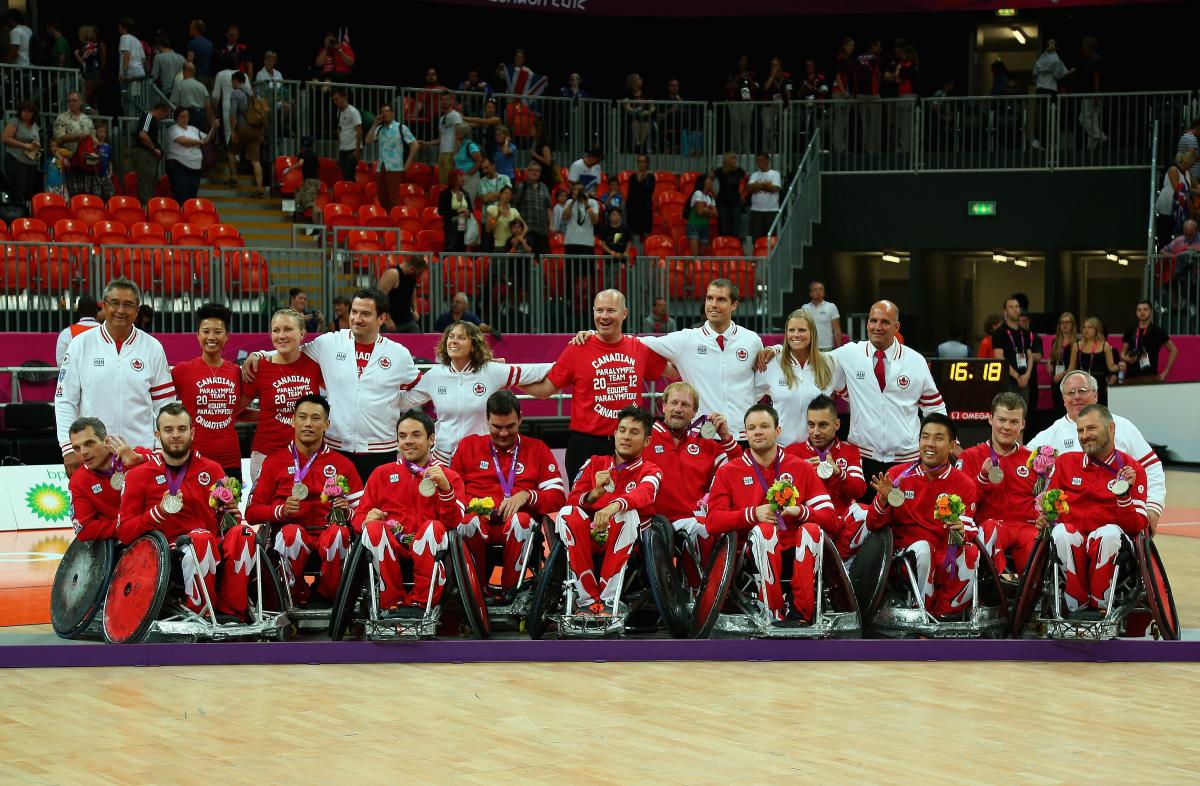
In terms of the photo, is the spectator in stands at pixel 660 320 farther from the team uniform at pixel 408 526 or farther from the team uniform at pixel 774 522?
the team uniform at pixel 408 526

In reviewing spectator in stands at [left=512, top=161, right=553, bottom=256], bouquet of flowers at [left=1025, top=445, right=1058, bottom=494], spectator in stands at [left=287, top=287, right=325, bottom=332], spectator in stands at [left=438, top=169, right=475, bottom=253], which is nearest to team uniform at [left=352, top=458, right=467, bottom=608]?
bouquet of flowers at [left=1025, top=445, right=1058, bottom=494]

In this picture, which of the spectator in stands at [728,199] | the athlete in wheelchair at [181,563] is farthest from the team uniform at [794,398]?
the spectator in stands at [728,199]

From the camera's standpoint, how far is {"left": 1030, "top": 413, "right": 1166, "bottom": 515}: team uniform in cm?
857

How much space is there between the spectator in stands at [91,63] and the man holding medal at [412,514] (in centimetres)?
1314

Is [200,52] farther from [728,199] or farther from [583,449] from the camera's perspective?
[583,449]

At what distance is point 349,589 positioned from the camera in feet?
26.8

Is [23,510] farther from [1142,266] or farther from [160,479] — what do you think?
[1142,266]

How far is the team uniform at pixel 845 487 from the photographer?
8750mm

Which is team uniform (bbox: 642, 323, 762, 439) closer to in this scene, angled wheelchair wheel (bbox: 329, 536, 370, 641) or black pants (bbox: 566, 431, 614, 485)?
black pants (bbox: 566, 431, 614, 485)

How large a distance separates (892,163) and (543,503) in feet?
52.1

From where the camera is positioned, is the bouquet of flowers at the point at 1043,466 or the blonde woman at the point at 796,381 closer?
the bouquet of flowers at the point at 1043,466

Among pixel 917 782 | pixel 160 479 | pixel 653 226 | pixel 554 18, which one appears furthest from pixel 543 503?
pixel 554 18

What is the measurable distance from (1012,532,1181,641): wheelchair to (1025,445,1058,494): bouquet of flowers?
45cm

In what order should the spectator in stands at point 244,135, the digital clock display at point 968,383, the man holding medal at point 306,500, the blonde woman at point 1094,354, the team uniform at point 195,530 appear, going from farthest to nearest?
the spectator in stands at point 244,135 → the blonde woman at point 1094,354 → the digital clock display at point 968,383 → the man holding medal at point 306,500 → the team uniform at point 195,530
